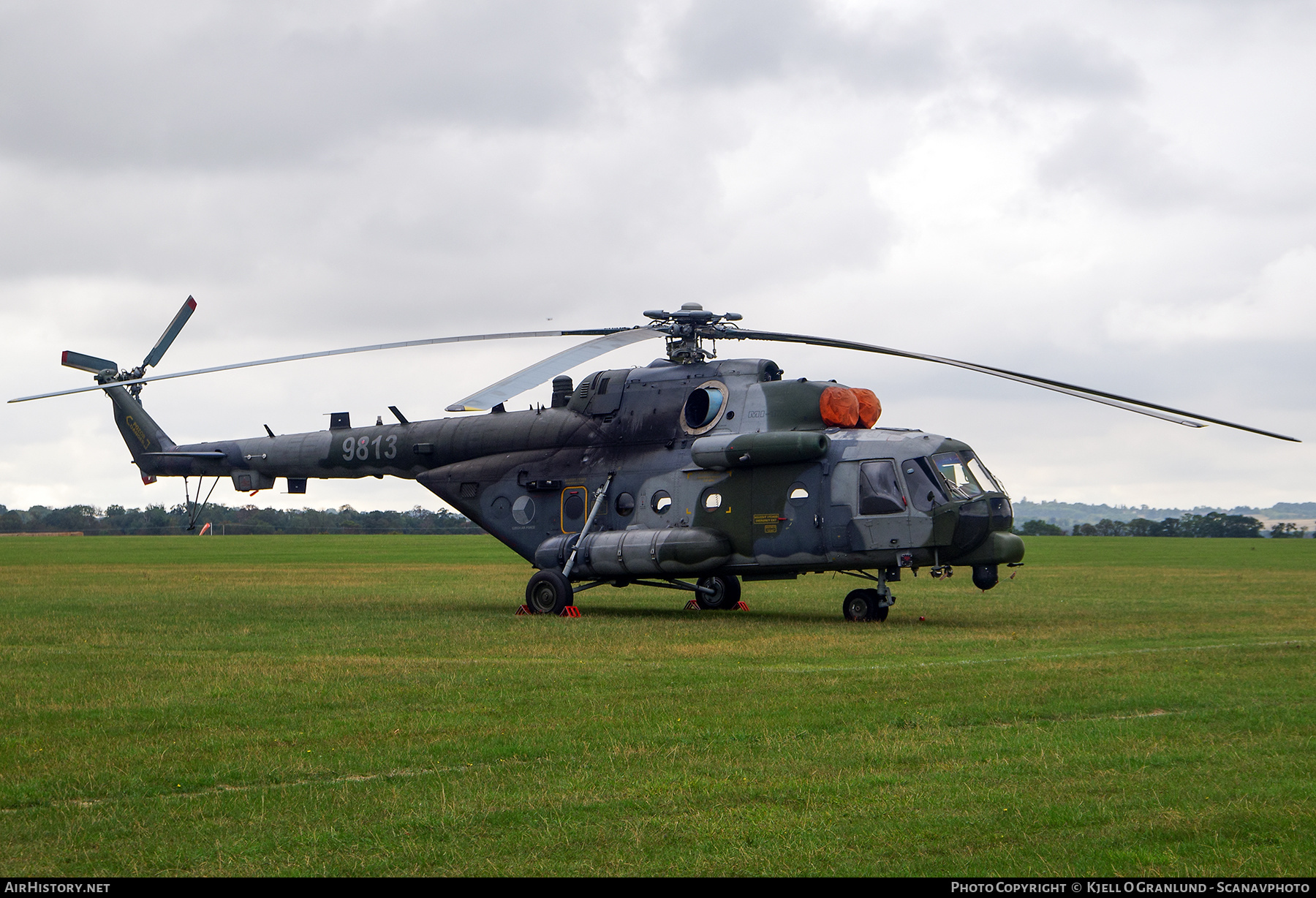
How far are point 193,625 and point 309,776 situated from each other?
12.8 meters

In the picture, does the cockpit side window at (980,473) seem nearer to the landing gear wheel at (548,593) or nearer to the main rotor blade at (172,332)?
the landing gear wheel at (548,593)

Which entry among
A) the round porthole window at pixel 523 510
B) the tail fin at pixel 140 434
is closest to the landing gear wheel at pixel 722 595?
the round porthole window at pixel 523 510

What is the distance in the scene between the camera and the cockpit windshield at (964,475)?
2044cm

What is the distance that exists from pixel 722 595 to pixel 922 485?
19.6 feet

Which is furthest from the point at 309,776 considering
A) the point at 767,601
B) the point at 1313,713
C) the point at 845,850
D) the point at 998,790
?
the point at 767,601

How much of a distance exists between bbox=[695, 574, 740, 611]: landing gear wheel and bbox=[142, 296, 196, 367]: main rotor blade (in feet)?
44.6

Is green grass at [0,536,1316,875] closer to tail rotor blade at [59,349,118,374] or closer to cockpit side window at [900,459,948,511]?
cockpit side window at [900,459,948,511]

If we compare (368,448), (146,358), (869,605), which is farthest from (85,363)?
(869,605)

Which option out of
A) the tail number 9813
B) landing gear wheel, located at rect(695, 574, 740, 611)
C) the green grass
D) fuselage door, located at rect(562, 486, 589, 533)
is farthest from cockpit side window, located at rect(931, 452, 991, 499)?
the tail number 9813

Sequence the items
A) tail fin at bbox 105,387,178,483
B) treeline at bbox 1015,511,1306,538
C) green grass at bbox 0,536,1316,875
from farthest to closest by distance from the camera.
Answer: treeline at bbox 1015,511,1306,538 → tail fin at bbox 105,387,178,483 → green grass at bbox 0,536,1316,875

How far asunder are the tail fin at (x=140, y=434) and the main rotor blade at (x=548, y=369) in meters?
13.4

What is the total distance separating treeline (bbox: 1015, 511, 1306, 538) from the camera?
12338 cm

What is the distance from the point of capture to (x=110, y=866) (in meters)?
6.47
